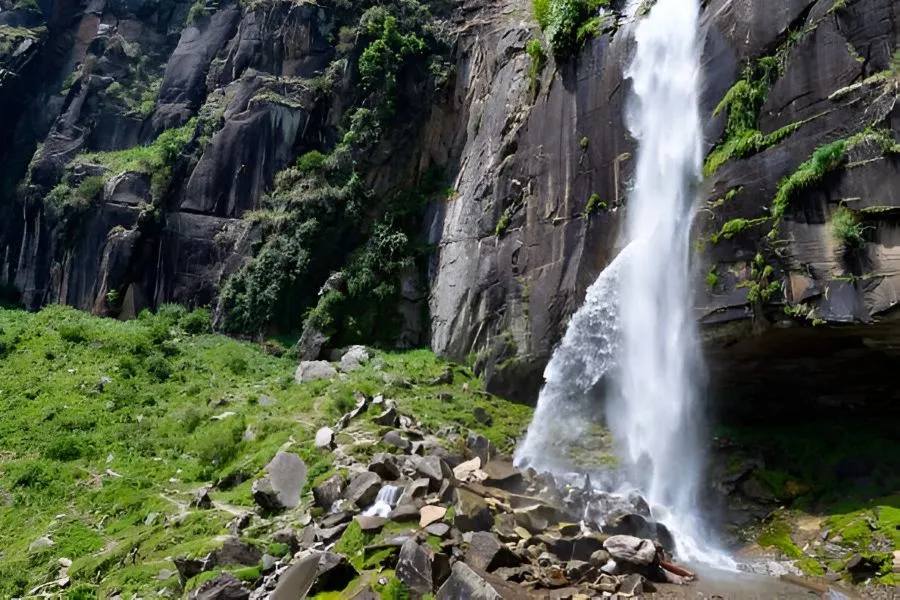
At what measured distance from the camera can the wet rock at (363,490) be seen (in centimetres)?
1069

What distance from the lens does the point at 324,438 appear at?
1347 cm

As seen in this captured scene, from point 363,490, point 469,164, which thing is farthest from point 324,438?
point 469,164

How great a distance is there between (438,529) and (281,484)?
138 inches

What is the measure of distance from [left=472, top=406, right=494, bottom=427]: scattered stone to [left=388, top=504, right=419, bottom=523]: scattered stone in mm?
7430

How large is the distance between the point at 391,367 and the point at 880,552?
45.1ft

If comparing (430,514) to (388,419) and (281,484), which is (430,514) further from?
(388,419)

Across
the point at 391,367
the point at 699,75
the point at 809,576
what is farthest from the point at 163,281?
the point at 809,576

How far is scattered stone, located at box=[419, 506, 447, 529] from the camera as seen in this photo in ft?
32.1

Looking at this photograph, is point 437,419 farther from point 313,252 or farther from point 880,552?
point 313,252

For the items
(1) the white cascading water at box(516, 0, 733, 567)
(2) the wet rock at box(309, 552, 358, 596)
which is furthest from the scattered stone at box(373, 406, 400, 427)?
(2) the wet rock at box(309, 552, 358, 596)

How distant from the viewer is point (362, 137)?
26672 millimetres

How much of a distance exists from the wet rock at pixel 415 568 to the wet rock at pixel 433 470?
2.39 meters

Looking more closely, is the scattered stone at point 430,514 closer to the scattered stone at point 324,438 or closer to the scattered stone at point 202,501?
the scattered stone at point 324,438

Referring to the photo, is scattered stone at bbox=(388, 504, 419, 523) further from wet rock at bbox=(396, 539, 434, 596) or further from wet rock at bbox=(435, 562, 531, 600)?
wet rock at bbox=(435, 562, 531, 600)
